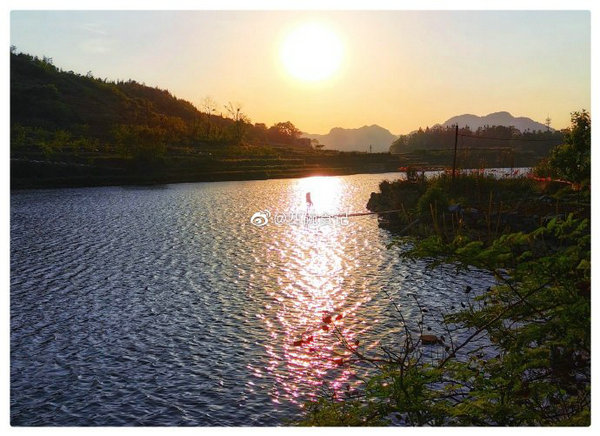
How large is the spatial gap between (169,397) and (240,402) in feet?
7.03

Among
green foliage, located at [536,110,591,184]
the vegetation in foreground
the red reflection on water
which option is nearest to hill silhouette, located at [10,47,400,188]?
the red reflection on water

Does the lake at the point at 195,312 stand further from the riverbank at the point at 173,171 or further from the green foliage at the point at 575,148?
the riverbank at the point at 173,171

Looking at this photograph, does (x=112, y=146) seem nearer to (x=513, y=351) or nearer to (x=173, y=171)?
(x=173, y=171)

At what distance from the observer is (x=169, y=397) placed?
1605cm

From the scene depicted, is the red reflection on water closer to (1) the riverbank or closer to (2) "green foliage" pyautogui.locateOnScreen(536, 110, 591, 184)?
(2) "green foliage" pyautogui.locateOnScreen(536, 110, 591, 184)

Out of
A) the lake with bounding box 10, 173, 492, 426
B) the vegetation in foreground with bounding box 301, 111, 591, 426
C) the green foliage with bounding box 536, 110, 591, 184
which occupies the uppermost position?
the green foliage with bounding box 536, 110, 591, 184

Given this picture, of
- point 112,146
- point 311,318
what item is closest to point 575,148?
point 311,318

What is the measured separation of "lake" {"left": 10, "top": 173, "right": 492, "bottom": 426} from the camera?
1603 centimetres

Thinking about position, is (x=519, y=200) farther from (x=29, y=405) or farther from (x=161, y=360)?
(x=29, y=405)

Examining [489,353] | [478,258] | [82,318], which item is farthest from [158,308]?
[478,258]

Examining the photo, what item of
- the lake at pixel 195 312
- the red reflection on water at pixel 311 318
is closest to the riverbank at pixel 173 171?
the lake at pixel 195 312

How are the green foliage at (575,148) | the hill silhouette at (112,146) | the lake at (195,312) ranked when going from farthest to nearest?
the hill silhouette at (112,146) → the green foliage at (575,148) → the lake at (195,312)

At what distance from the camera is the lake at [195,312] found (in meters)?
16.0

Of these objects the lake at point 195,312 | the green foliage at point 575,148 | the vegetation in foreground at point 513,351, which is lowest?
the lake at point 195,312
